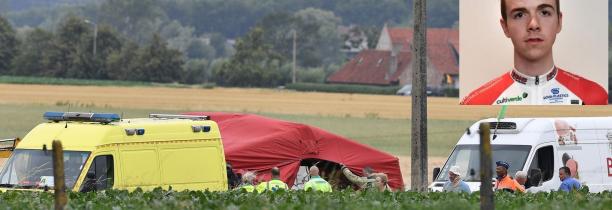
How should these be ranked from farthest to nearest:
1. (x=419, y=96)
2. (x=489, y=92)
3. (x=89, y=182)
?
(x=489, y=92) < (x=419, y=96) < (x=89, y=182)

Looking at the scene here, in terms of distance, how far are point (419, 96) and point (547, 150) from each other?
A: 2131mm

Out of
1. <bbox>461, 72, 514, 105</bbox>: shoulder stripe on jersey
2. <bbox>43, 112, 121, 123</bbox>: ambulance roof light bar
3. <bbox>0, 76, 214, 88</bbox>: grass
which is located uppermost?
<bbox>0, 76, 214, 88</bbox>: grass

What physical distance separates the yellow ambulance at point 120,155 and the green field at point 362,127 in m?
30.4

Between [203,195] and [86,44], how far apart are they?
3859 inches

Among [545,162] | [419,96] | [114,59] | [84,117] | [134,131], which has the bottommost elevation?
[545,162]

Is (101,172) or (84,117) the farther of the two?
(84,117)

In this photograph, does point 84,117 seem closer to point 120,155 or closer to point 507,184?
point 120,155

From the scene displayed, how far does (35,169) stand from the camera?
19.4m

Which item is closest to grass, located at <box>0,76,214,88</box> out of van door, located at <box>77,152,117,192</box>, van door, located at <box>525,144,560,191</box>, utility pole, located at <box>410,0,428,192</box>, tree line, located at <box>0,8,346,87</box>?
tree line, located at <box>0,8,346,87</box>

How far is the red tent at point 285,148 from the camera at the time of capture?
25.4 m

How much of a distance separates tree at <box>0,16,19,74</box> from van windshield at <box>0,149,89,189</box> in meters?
91.9

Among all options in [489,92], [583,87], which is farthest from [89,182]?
[583,87]

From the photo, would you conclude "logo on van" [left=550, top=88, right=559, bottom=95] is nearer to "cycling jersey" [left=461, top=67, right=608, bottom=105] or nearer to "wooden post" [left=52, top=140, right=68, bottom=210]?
"cycling jersey" [left=461, top=67, right=608, bottom=105]

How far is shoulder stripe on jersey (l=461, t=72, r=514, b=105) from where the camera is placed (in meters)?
24.5
